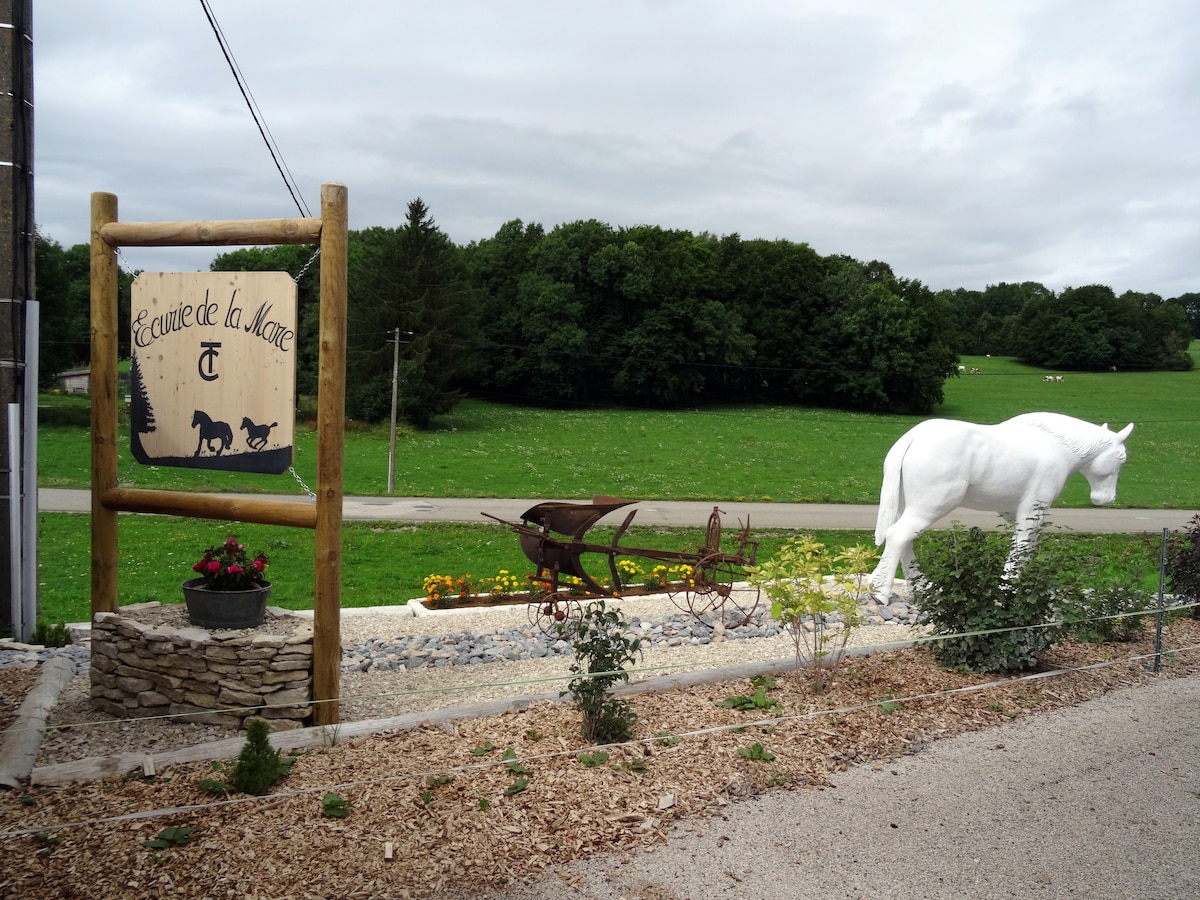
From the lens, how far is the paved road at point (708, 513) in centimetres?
1905

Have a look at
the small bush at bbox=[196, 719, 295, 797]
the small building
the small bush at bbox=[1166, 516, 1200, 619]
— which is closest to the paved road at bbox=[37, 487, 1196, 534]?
the small bush at bbox=[1166, 516, 1200, 619]

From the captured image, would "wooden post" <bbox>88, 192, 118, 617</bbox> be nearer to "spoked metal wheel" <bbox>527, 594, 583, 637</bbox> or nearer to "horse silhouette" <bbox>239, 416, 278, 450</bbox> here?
"horse silhouette" <bbox>239, 416, 278, 450</bbox>

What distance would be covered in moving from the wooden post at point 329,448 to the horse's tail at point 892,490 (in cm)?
624

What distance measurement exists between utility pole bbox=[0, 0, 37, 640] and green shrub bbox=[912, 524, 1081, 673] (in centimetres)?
756

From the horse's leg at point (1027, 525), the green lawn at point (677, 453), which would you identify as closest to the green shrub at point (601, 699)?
the horse's leg at point (1027, 525)

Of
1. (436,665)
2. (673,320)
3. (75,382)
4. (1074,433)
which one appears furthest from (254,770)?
(673,320)

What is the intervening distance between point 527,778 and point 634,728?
1.01 metres

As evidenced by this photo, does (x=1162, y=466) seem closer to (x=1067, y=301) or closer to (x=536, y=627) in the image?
(x=536, y=627)

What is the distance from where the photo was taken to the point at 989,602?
24.0 ft

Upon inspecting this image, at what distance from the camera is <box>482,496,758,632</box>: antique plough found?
9234mm

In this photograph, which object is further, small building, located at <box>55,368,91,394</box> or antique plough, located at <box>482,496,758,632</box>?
small building, located at <box>55,368,91,394</box>

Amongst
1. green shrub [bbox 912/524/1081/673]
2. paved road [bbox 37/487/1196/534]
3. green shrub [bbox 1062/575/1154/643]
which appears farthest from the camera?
paved road [bbox 37/487/1196/534]

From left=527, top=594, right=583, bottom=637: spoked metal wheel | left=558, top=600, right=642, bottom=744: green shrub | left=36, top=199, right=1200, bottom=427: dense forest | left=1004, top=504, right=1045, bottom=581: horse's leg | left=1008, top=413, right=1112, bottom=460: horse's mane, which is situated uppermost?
left=36, top=199, right=1200, bottom=427: dense forest

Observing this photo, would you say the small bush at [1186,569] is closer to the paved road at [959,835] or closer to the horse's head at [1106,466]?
the horse's head at [1106,466]
